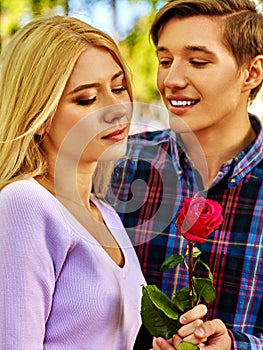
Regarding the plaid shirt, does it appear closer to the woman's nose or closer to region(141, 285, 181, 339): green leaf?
region(141, 285, 181, 339): green leaf

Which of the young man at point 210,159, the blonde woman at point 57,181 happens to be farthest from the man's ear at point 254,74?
the blonde woman at point 57,181

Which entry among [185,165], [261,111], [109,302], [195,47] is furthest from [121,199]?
[261,111]

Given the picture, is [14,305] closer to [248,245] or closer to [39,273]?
[39,273]

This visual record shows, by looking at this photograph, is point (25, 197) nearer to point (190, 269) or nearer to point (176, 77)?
point (190, 269)

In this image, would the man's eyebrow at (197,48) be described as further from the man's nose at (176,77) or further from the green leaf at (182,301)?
the green leaf at (182,301)

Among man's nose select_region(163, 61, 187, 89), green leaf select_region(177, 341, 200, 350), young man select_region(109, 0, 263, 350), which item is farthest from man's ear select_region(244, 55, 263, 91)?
green leaf select_region(177, 341, 200, 350)

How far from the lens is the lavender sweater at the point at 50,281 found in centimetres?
106

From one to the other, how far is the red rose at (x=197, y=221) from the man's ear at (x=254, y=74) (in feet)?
2.48

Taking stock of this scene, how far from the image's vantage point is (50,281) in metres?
1.08

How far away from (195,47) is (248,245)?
1.69 feet

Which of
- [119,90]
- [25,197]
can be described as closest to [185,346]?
[25,197]

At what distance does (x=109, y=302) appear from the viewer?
45.0 inches

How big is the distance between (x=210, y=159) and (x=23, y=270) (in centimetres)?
81

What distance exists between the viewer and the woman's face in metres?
1.13
